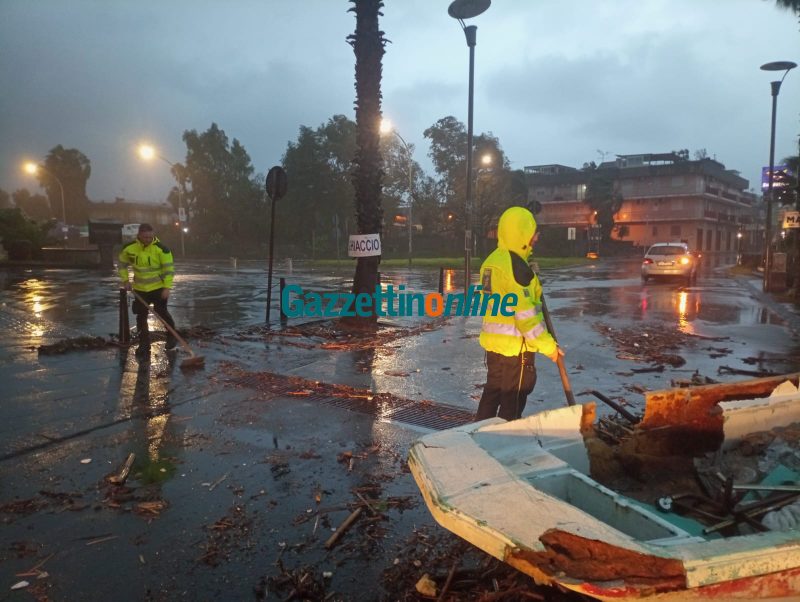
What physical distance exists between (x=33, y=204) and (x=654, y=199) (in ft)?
316

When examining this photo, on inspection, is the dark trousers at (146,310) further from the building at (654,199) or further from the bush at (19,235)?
the building at (654,199)

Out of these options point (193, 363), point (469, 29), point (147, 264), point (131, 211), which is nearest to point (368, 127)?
point (147, 264)

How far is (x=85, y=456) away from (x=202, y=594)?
235cm

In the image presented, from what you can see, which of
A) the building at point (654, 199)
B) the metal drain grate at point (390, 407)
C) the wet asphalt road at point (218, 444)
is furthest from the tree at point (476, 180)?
the metal drain grate at point (390, 407)

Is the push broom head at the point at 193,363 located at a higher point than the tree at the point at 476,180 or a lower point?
lower

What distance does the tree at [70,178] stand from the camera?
3031 inches

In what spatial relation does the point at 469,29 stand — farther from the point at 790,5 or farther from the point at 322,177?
the point at 322,177

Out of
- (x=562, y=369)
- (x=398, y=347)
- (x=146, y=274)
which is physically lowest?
(x=398, y=347)

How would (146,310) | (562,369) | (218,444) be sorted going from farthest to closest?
(146,310) → (218,444) → (562,369)

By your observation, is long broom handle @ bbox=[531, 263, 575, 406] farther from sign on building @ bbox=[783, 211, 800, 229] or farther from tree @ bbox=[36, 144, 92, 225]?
tree @ bbox=[36, 144, 92, 225]

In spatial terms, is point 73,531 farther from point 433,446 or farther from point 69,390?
point 69,390

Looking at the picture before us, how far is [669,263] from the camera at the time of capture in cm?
2117

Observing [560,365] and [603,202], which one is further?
[603,202]

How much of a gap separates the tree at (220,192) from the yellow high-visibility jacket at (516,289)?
181 ft
